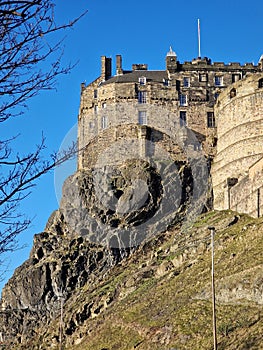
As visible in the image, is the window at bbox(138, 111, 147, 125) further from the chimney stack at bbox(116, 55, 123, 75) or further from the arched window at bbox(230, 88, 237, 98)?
the arched window at bbox(230, 88, 237, 98)

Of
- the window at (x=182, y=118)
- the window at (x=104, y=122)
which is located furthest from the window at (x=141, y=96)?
the window at (x=182, y=118)

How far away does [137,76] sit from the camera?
62.9m

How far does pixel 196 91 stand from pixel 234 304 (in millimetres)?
31574

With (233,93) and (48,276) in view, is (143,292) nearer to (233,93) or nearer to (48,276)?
(48,276)

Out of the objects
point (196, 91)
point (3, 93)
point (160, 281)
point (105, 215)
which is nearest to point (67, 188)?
point (105, 215)

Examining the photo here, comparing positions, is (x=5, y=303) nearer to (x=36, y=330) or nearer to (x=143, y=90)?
(x=36, y=330)

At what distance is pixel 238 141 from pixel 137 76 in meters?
14.7

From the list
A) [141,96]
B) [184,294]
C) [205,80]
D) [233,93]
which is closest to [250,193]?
[233,93]

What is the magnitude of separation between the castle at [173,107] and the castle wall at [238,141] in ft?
0.26

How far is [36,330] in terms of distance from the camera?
5494 cm

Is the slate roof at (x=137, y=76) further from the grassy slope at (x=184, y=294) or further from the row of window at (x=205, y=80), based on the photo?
the grassy slope at (x=184, y=294)

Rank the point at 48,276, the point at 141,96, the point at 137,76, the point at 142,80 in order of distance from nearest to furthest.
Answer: the point at 48,276, the point at 141,96, the point at 142,80, the point at 137,76

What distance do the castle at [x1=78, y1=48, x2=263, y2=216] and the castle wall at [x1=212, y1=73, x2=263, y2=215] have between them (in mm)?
78

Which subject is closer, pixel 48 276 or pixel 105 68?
pixel 48 276
